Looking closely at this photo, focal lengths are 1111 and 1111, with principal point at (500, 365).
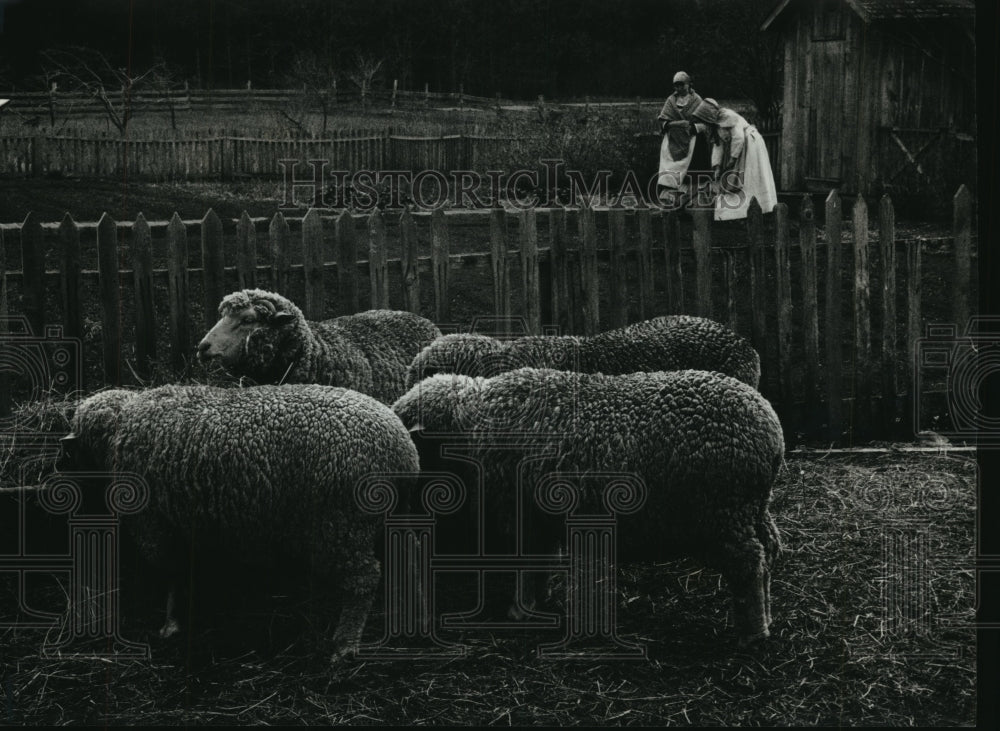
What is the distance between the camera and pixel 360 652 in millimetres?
3832

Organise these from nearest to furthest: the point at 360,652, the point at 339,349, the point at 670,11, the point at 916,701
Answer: the point at 916,701 < the point at 360,652 < the point at 339,349 < the point at 670,11

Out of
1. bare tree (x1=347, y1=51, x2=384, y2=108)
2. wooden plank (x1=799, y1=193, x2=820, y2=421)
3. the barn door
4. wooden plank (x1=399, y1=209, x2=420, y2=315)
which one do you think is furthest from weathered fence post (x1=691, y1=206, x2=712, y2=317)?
bare tree (x1=347, y1=51, x2=384, y2=108)

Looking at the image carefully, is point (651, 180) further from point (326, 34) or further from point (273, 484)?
point (273, 484)

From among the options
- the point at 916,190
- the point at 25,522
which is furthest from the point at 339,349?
the point at 916,190

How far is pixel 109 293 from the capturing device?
686 centimetres

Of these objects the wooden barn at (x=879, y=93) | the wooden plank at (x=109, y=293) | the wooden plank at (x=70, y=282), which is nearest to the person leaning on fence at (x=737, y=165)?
the wooden barn at (x=879, y=93)

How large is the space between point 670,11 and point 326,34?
15.7ft

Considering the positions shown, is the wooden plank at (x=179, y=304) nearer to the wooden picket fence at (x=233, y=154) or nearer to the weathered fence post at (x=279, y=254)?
the weathered fence post at (x=279, y=254)

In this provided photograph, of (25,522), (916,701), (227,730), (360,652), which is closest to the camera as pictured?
(227,730)

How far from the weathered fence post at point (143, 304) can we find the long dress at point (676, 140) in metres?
8.46

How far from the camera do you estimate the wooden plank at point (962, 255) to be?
729 cm

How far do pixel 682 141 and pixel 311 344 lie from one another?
368 inches

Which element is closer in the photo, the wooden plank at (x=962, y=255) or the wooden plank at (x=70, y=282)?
the wooden plank at (x=70, y=282)

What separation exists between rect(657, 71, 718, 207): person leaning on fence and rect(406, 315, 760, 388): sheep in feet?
26.7
